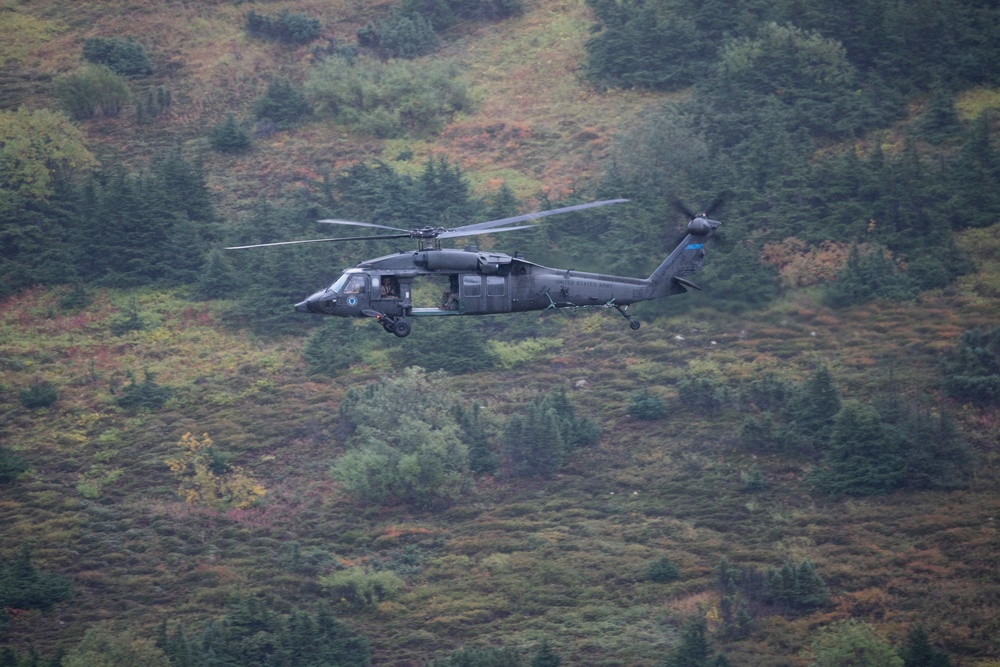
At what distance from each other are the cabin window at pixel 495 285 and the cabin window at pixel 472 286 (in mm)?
213

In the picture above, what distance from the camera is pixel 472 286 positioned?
36156 mm

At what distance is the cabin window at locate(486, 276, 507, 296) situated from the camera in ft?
119

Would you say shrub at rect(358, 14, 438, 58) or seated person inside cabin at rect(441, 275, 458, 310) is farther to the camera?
shrub at rect(358, 14, 438, 58)

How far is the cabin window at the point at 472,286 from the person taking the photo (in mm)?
36094

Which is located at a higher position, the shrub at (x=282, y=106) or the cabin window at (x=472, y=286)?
the shrub at (x=282, y=106)

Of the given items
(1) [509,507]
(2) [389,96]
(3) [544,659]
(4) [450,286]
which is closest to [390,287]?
(4) [450,286]

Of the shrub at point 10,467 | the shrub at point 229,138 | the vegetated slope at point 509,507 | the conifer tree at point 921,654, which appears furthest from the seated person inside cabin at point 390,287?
the shrub at point 229,138

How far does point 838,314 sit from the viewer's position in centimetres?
5853

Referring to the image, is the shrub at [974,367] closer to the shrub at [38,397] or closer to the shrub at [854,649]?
the shrub at [854,649]

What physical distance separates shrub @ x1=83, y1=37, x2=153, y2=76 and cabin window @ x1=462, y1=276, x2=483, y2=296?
49.1 m

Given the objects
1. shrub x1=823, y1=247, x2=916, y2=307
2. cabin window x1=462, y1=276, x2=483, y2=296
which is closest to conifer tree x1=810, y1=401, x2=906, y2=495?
A: shrub x1=823, y1=247, x2=916, y2=307

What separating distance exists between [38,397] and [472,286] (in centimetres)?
2730

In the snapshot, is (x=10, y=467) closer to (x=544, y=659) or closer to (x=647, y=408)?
(x=544, y=659)

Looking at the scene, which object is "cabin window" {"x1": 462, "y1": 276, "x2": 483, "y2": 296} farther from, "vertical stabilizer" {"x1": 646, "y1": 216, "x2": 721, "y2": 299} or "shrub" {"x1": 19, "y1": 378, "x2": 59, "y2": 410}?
"shrub" {"x1": 19, "y1": 378, "x2": 59, "y2": 410}
